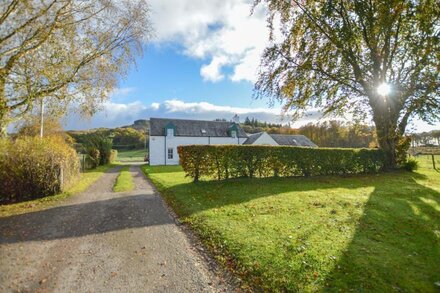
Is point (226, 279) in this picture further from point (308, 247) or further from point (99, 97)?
point (99, 97)

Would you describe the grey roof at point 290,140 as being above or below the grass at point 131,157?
above

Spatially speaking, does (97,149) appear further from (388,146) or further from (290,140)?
(388,146)

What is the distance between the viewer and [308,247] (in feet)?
17.7

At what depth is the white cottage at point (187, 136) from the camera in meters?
35.5

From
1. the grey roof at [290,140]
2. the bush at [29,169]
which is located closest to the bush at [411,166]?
the grey roof at [290,140]

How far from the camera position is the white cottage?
1397 inches

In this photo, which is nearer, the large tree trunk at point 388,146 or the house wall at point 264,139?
the large tree trunk at point 388,146

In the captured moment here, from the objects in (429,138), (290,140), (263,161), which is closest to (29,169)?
(263,161)

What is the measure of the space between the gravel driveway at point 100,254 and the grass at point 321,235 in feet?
2.47

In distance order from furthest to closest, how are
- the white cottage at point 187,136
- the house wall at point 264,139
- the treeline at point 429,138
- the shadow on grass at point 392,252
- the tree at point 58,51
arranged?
the treeline at point 429,138 → the house wall at point 264,139 → the white cottage at point 187,136 → the tree at point 58,51 → the shadow on grass at point 392,252

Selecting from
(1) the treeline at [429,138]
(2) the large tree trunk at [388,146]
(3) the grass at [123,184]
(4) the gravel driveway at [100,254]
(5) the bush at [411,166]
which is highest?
(1) the treeline at [429,138]

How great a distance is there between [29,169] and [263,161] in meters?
11.0

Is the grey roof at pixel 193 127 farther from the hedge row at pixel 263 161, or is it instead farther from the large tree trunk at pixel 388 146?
the hedge row at pixel 263 161

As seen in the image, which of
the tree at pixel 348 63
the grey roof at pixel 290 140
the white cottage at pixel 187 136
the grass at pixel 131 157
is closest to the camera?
the tree at pixel 348 63
